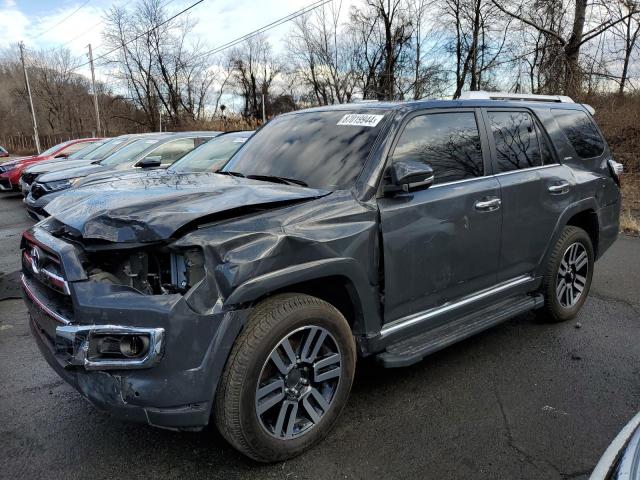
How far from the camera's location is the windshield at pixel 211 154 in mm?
6953

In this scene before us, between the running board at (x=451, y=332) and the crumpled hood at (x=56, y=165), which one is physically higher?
the crumpled hood at (x=56, y=165)

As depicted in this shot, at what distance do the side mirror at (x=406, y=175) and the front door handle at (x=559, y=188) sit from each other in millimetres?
1605

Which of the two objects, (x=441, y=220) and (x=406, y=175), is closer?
(x=406, y=175)

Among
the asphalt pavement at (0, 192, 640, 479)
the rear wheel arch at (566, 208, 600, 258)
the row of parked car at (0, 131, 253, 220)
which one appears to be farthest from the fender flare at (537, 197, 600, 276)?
the row of parked car at (0, 131, 253, 220)

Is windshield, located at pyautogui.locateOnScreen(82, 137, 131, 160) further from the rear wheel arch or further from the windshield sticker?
the rear wheel arch

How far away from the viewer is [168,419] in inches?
89.3

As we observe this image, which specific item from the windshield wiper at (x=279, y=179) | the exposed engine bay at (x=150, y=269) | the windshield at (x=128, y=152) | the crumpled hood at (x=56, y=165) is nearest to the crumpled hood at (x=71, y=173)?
the windshield at (x=128, y=152)

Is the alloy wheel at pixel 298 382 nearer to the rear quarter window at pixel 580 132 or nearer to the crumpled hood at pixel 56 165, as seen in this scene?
the rear quarter window at pixel 580 132

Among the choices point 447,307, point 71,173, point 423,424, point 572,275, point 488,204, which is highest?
point 488,204

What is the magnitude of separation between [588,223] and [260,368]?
3735mm

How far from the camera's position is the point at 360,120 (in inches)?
133

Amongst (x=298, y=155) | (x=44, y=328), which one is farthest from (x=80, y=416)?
(x=298, y=155)

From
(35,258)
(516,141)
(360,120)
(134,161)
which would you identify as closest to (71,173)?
(134,161)

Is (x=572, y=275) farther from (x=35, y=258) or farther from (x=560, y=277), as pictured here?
(x=35, y=258)
